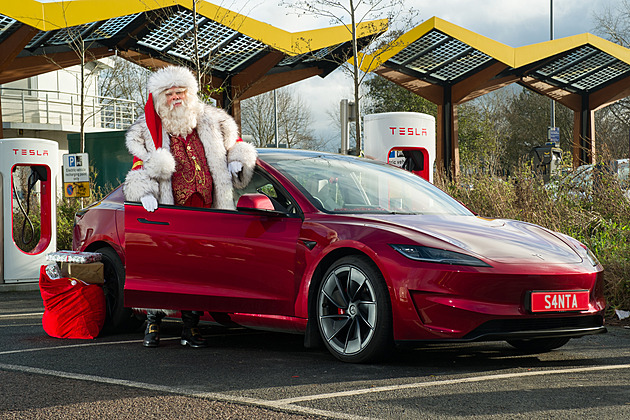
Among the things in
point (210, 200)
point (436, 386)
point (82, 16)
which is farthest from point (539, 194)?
point (82, 16)

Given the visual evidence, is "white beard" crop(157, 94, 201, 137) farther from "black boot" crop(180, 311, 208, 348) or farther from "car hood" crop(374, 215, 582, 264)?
"car hood" crop(374, 215, 582, 264)

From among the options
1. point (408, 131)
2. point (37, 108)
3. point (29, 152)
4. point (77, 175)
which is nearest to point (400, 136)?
point (408, 131)

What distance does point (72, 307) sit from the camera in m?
6.59

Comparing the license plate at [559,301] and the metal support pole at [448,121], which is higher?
the metal support pole at [448,121]

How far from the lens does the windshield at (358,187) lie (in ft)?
18.5

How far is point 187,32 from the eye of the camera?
21.0 m

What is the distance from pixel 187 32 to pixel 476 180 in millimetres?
11488

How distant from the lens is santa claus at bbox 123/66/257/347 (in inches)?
235

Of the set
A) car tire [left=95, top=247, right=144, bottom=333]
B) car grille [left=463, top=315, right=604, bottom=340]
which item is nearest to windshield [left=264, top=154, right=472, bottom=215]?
car grille [left=463, top=315, right=604, bottom=340]

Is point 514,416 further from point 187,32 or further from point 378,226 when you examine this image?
point 187,32

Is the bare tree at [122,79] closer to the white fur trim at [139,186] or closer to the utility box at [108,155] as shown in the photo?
the utility box at [108,155]

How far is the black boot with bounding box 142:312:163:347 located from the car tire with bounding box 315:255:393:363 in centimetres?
147

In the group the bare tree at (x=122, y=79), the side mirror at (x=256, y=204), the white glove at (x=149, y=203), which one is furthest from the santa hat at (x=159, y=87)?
the bare tree at (x=122, y=79)

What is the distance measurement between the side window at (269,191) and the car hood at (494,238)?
2.23 ft
